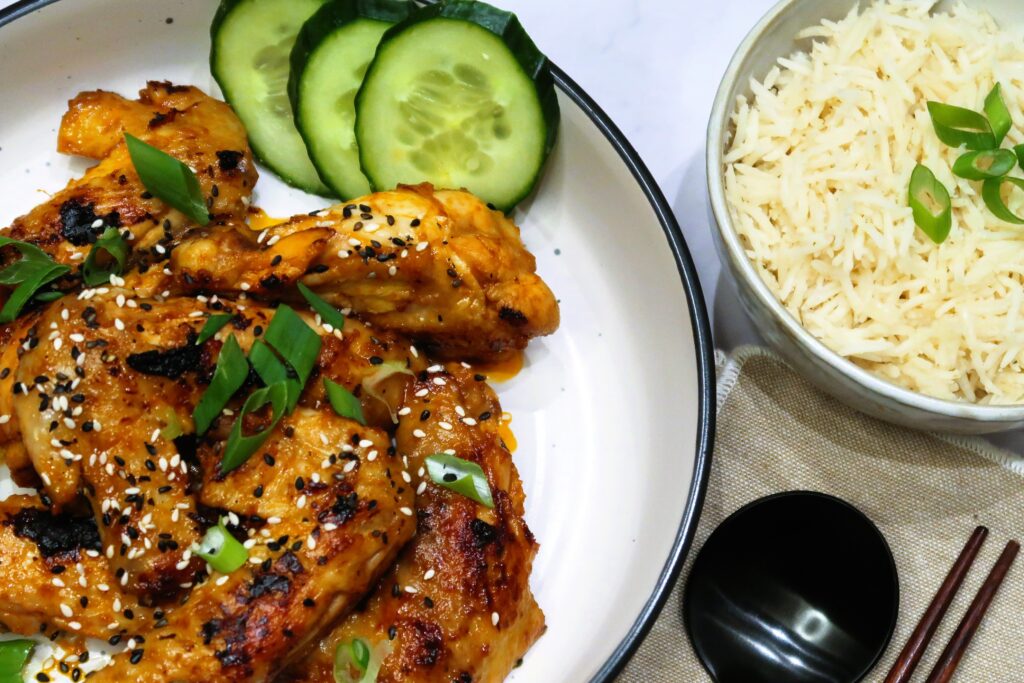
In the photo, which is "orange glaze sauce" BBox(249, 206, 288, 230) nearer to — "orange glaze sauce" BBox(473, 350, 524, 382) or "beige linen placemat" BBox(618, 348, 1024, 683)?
"orange glaze sauce" BBox(473, 350, 524, 382)

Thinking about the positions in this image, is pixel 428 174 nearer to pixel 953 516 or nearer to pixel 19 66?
pixel 19 66

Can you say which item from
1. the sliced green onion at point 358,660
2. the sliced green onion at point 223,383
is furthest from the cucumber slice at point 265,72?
the sliced green onion at point 358,660

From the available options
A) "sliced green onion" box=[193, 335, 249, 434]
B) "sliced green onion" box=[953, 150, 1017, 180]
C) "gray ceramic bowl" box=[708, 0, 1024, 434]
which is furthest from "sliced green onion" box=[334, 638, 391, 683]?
"sliced green onion" box=[953, 150, 1017, 180]

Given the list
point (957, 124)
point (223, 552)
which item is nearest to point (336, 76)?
point (223, 552)

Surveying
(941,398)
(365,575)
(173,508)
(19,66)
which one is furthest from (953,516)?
(19,66)

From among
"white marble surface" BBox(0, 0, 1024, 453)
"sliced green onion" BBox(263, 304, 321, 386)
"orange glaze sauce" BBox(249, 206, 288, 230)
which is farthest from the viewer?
"white marble surface" BBox(0, 0, 1024, 453)

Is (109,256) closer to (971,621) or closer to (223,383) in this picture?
(223,383)
